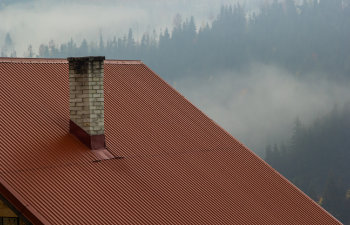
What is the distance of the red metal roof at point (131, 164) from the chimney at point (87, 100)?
0.34m

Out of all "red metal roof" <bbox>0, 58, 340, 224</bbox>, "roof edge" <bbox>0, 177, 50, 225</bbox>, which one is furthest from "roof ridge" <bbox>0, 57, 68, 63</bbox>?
"roof edge" <bbox>0, 177, 50, 225</bbox>

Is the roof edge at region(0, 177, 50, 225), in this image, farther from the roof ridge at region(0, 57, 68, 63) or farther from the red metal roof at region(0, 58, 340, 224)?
the roof ridge at region(0, 57, 68, 63)

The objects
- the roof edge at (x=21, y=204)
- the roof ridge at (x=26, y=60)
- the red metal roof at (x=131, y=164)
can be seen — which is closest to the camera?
the roof edge at (x=21, y=204)

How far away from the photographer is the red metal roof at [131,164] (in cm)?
1538

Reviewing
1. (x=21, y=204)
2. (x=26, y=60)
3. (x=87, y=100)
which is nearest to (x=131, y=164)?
(x=87, y=100)

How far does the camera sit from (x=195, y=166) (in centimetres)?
1959

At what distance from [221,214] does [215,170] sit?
7.33 ft

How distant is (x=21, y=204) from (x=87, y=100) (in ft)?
14.4

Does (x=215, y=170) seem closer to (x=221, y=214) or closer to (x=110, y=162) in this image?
(x=221, y=214)

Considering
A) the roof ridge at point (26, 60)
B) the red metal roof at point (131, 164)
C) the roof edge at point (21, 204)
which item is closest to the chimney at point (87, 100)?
the red metal roof at point (131, 164)

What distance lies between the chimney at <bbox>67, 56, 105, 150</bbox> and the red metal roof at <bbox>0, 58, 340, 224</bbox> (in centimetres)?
34

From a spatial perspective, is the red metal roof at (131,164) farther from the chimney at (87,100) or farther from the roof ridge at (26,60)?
the chimney at (87,100)

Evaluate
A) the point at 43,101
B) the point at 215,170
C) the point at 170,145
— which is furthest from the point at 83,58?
the point at 215,170

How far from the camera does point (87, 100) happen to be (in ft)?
58.4
